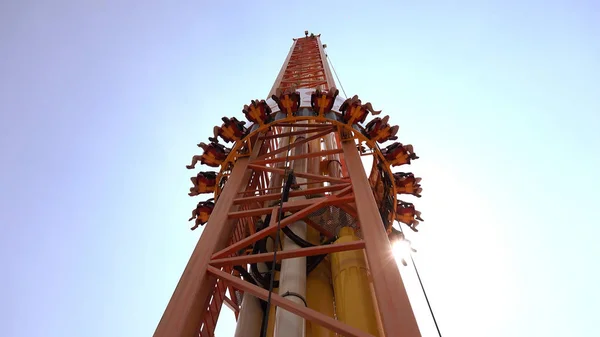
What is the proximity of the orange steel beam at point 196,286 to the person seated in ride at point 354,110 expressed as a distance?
10.3ft

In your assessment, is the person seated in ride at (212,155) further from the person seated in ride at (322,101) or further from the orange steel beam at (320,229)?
the orange steel beam at (320,229)

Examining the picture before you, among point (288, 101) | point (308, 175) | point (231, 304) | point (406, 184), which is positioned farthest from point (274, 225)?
point (406, 184)

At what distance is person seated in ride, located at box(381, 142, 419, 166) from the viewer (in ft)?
27.0

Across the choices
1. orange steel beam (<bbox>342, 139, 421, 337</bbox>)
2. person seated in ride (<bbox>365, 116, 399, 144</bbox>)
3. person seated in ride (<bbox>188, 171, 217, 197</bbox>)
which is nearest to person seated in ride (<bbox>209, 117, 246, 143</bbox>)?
person seated in ride (<bbox>188, 171, 217, 197</bbox>)

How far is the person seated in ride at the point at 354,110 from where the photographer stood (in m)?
8.29

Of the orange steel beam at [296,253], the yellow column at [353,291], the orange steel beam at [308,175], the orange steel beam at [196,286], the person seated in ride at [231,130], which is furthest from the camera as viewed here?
the person seated in ride at [231,130]

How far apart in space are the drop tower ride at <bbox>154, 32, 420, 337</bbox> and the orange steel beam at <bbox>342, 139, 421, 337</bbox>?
0.04 ft

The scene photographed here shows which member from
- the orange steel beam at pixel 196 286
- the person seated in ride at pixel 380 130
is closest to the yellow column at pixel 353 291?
the orange steel beam at pixel 196 286

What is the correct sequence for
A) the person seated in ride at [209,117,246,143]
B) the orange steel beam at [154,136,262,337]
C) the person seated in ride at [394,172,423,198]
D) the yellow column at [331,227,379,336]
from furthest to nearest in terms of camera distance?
the person seated in ride at [394,172,423,198], the person seated in ride at [209,117,246,143], the yellow column at [331,227,379,336], the orange steel beam at [154,136,262,337]

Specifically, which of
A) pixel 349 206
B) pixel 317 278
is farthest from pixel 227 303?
pixel 349 206

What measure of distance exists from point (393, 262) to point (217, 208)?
3091 millimetres

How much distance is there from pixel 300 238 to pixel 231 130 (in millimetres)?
3008

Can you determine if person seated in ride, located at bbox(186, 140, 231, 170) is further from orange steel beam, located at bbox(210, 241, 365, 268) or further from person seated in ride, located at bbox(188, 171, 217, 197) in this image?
orange steel beam, located at bbox(210, 241, 365, 268)

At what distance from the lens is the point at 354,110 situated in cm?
830
